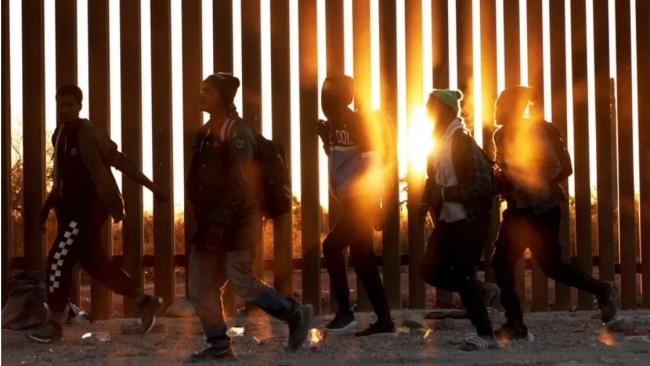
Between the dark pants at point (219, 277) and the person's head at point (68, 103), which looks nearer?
the dark pants at point (219, 277)

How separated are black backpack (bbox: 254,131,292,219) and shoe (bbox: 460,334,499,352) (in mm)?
1237

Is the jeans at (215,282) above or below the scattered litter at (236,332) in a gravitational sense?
above

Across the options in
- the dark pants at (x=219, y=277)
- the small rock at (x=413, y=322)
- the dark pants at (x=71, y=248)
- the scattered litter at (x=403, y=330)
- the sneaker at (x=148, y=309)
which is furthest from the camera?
the small rock at (x=413, y=322)

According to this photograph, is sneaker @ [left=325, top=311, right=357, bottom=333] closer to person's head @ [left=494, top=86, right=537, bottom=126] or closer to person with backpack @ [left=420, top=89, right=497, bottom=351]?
person with backpack @ [left=420, top=89, right=497, bottom=351]

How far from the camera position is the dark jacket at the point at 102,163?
21.5 ft

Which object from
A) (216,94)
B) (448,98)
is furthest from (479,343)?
(216,94)

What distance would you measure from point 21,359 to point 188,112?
83.9 inches

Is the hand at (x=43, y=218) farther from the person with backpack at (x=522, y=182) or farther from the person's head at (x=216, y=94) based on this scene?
the person with backpack at (x=522, y=182)

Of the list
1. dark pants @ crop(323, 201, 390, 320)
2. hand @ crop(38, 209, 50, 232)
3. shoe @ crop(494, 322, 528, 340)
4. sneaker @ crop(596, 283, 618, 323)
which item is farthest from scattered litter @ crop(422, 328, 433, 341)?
→ hand @ crop(38, 209, 50, 232)

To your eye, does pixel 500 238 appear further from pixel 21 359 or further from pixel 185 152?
pixel 21 359

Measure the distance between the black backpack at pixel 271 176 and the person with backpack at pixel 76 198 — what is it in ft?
3.69

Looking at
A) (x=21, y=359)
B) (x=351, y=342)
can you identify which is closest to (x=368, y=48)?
(x=351, y=342)

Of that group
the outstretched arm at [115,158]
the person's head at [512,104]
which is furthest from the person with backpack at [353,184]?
the outstretched arm at [115,158]

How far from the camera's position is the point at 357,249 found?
666 centimetres
